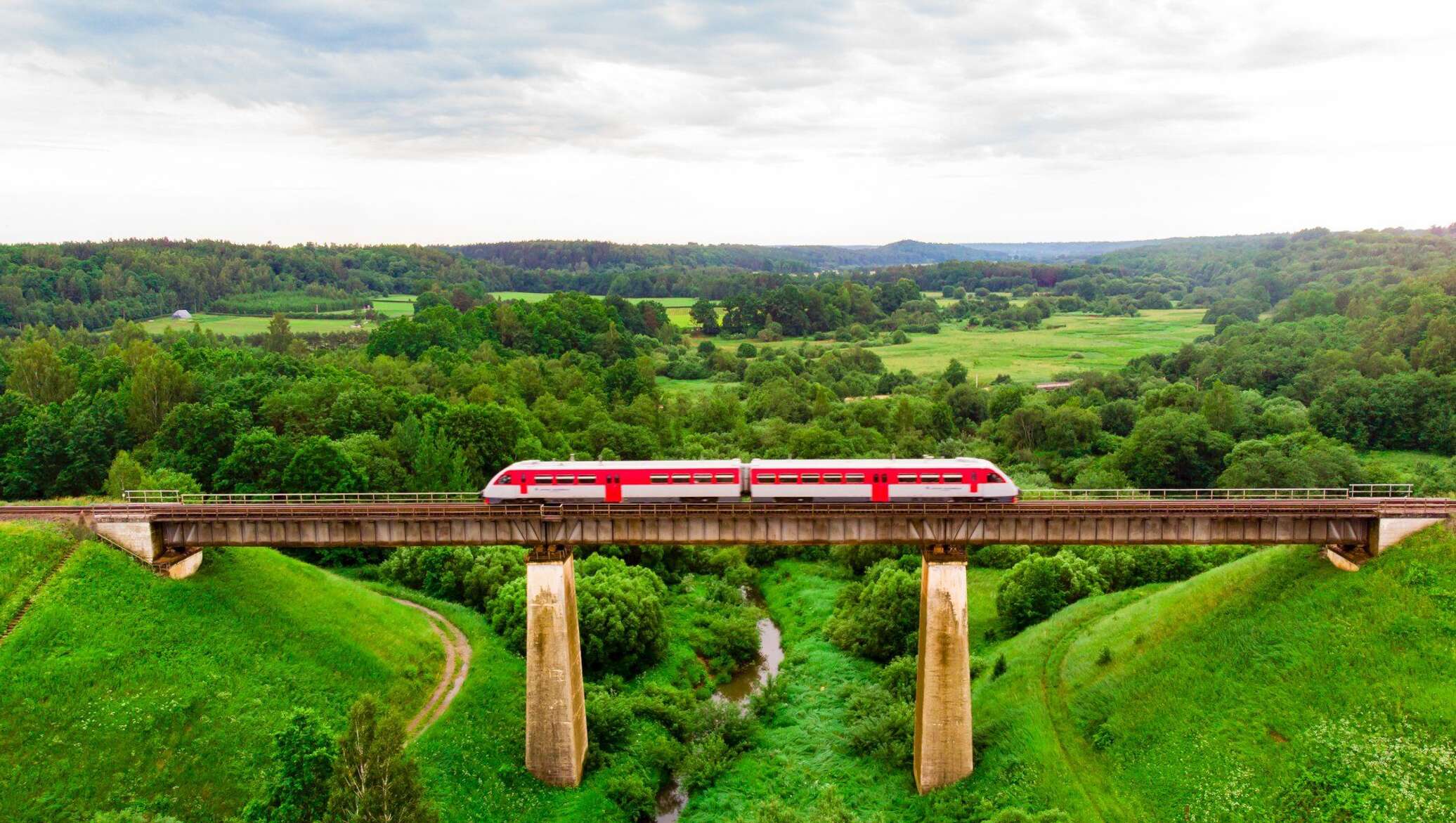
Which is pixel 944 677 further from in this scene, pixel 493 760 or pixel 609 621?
pixel 493 760

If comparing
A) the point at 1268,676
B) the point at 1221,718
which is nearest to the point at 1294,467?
the point at 1268,676

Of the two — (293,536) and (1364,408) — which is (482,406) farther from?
(1364,408)

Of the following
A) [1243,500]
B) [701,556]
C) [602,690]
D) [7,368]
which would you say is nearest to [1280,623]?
[1243,500]

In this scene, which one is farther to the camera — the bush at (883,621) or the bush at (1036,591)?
the bush at (1036,591)

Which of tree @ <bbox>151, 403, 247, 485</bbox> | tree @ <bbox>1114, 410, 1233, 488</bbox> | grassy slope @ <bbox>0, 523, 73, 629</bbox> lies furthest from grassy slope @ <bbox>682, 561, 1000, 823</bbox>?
tree @ <bbox>151, 403, 247, 485</bbox>

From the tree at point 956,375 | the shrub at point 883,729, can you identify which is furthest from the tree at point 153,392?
the tree at point 956,375

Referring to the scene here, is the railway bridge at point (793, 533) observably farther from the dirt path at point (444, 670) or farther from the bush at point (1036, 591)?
the bush at point (1036, 591)
